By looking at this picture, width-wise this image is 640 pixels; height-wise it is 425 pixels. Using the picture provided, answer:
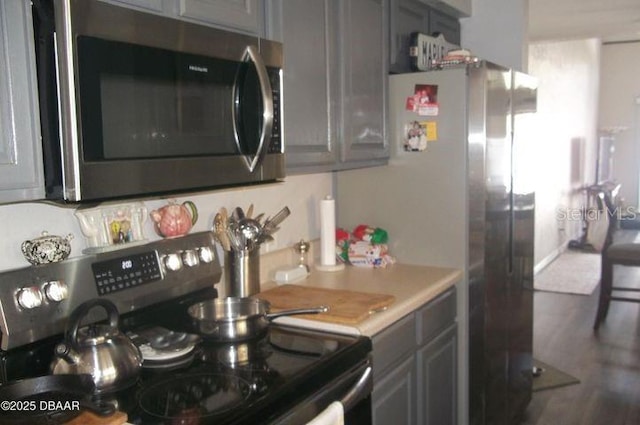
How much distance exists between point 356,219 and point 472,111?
28.2 inches

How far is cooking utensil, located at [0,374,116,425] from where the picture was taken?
3.80ft

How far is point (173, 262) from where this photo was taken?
1824 millimetres

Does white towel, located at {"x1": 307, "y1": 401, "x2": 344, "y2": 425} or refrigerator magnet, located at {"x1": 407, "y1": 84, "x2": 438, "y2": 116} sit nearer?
white towel, located at {"x1": 307, "y1": 401, "x2": 344, "y2": 425}

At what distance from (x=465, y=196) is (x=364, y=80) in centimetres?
62

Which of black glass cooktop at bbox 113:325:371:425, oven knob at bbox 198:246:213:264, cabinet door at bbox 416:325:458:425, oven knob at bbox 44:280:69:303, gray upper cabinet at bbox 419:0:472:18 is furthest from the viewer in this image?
gray upper cabinet at bbox 419:0:472:18

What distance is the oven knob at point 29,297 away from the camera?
1.42 metres

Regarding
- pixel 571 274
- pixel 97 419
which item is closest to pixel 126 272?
pixel 97 419

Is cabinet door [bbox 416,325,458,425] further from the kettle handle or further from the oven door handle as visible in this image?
the kettle handle

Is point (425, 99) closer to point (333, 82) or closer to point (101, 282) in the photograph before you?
point (333, 82)

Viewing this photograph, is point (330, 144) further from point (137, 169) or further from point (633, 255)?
point (633, 255)

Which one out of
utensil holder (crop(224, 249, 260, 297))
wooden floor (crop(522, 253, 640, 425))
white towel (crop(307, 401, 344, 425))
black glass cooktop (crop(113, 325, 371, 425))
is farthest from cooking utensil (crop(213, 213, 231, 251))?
wooden floor (crop(522, 253, 640, 425))

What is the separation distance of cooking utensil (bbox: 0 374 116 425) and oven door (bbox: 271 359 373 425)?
40cm

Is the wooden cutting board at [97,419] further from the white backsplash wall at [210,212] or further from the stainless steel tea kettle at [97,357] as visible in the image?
the white backsplash wall at [210,212]

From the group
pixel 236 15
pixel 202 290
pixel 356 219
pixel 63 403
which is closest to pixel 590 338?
pixel 356 219
